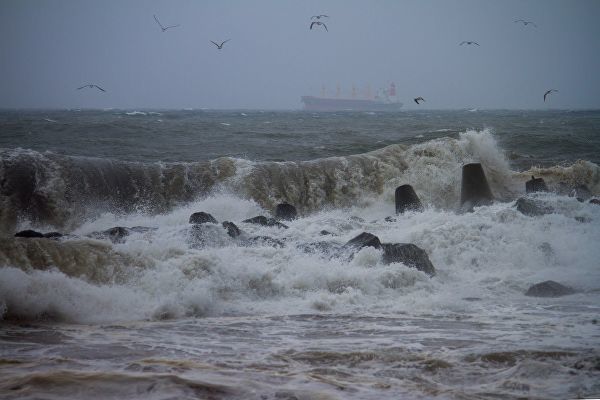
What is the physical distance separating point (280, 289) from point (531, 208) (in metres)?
6.94

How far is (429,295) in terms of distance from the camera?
882 centimetres

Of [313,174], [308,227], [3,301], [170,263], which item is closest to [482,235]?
[308,227]

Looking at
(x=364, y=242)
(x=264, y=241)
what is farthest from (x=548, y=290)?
(x=264, y=241)

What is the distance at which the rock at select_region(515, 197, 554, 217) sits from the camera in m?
13.3

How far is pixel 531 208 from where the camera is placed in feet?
44.0

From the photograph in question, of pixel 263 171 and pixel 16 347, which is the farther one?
pixel 263 171

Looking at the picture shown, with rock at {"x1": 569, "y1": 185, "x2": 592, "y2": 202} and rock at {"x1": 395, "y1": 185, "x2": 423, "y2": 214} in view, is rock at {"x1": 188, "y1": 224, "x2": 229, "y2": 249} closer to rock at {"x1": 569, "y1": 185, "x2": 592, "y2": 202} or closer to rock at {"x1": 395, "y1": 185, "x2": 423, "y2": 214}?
rock at {"x1": 395, "y1": 185, "x2": 423, "y2": 214}

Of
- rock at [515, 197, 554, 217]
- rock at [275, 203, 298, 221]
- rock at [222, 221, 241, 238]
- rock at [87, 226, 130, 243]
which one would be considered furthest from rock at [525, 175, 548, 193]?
rock at [87, 226, 130, 243]

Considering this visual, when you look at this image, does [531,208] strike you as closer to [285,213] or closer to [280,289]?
[285,213]

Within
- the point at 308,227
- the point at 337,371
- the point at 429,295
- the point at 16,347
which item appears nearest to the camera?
the point at 337,371

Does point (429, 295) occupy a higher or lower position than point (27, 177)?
lower

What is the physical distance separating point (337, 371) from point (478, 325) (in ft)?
8.19

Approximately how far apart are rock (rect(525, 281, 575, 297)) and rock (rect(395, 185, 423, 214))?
262 inches

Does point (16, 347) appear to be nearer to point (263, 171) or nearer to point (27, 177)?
point (27, 177)
